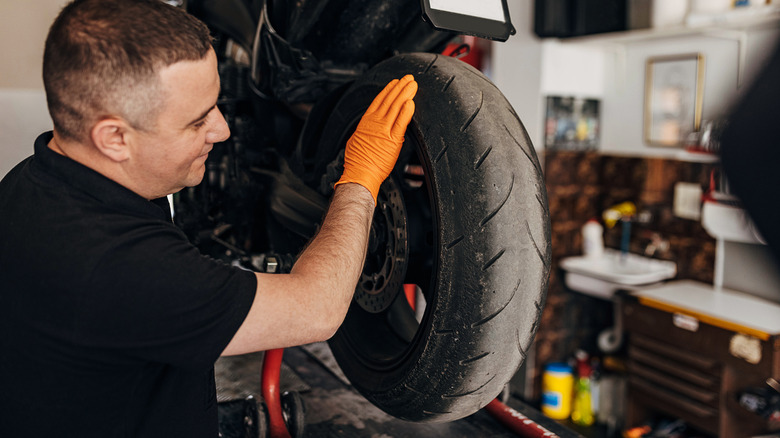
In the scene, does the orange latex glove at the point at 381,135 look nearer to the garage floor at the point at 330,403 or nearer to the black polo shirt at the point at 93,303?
the black polo shirt at the point at 93,303

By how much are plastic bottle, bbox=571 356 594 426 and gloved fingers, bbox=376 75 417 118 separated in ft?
11.2

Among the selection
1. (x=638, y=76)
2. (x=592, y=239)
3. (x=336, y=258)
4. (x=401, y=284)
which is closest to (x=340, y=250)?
(x=336, y=258)

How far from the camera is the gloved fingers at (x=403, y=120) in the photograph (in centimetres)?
106

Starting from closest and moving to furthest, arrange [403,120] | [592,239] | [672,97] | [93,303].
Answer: [93,303], [403,120], [672,97], [592,239]

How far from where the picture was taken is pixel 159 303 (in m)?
0.81

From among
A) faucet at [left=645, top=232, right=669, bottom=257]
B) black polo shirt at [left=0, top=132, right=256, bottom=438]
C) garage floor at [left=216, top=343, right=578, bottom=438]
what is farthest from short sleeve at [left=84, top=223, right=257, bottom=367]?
faucet at [left=645, top=232, right=669, bottom=257]

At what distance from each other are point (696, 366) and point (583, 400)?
1001 mm

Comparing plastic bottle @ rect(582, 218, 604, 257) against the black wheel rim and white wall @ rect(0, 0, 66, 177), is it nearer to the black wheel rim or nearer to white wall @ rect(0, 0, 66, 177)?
the black wheel rim

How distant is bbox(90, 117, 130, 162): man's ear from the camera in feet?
2.87

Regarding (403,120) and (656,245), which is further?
(656,245)

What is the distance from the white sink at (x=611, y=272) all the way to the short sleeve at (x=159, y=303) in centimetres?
323

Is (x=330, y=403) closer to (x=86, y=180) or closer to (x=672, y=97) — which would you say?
(x=86, y=180)

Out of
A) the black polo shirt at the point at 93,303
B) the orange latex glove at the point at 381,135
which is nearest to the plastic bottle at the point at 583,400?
the orange latex glove at the point at 381,135

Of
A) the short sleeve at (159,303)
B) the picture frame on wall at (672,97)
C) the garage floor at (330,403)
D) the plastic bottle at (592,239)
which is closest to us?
the short sleeve at (159,303)
